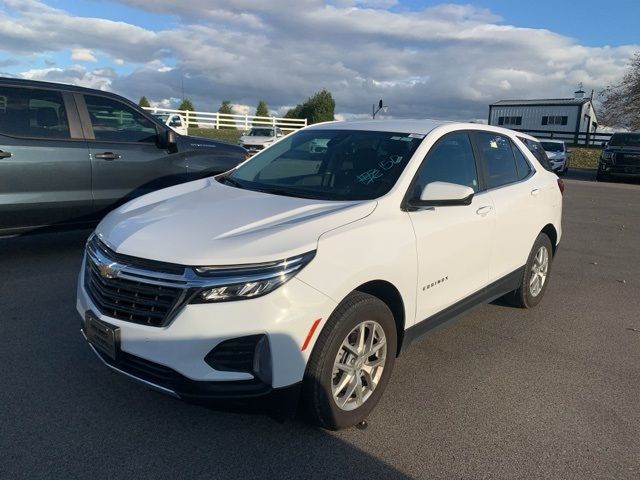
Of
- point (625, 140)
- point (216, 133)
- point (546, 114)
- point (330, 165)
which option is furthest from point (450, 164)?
point (546, 114)

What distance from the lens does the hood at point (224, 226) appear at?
265 centimetres

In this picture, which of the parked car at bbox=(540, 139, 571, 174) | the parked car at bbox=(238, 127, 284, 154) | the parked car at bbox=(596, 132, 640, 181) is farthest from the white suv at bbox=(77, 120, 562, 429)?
the parked car at bbox=(540, 139, 571, 174)

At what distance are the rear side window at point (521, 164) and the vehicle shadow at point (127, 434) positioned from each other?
306 centimetres

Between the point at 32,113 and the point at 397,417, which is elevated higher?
the point at 32,113

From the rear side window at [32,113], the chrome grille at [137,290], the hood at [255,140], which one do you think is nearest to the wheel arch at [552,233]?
the chrome grille at [137,290]

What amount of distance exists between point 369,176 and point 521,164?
203 cm

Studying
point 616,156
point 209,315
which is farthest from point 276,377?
point 616,156

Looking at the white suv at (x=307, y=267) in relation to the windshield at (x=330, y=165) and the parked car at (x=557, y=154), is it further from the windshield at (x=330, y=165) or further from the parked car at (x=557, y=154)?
the parked car at (x=557, y=154)

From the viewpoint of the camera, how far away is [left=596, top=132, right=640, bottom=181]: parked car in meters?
19.9

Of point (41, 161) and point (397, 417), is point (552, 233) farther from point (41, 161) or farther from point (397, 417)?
point (41, 161)

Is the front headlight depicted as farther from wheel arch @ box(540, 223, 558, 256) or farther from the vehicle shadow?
wheel arch @ box(540, 223, 558, 256)

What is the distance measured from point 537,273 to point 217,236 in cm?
358

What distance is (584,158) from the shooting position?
31.4 meters

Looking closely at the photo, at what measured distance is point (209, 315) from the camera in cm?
254
